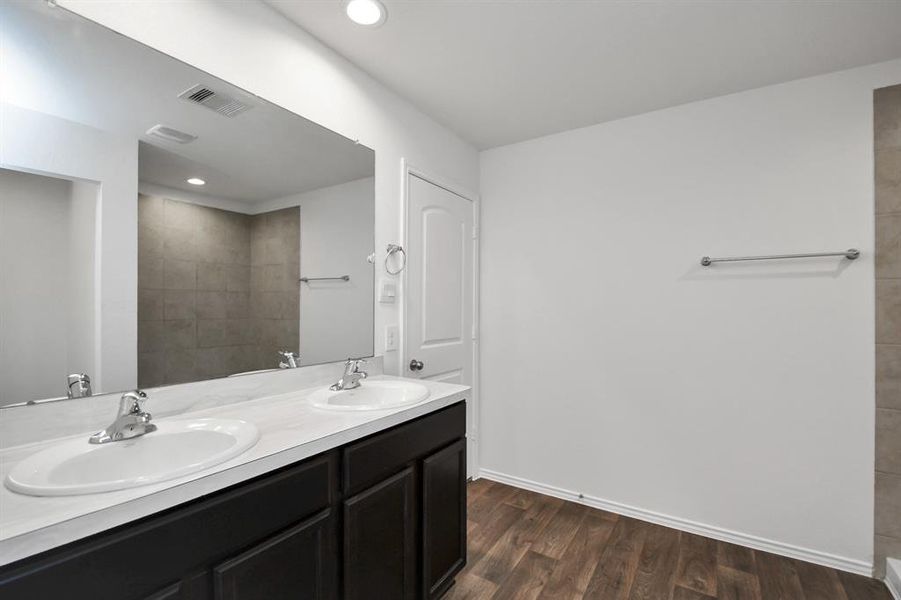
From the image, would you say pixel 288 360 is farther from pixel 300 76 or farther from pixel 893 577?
pixel 893 577

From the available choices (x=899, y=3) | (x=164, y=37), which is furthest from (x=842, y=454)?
(x=164, y=37)

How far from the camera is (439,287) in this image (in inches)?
99.0

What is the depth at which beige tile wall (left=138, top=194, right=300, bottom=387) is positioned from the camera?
128 cm

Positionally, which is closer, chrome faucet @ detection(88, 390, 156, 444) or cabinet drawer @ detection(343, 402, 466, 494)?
chrome faucet @ detection(88, 390, 156, 444)

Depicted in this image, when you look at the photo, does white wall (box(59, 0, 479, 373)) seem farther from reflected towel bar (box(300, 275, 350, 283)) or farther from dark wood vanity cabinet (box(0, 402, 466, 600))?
dark wood vanity cabinet (box(0, 402, 466, 600))

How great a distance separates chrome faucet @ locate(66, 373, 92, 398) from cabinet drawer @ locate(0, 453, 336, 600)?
579 mm

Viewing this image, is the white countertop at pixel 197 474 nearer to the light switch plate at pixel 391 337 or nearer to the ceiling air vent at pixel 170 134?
the light switch plate at pixel 391 337

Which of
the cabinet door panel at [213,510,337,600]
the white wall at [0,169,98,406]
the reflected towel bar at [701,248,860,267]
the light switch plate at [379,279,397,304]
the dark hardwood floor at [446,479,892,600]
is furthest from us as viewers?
the light switch plate at [379,279,397,304]

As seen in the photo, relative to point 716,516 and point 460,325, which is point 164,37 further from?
point 716,516

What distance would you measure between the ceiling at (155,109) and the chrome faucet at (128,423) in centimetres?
69

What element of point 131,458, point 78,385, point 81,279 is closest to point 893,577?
point 131,458

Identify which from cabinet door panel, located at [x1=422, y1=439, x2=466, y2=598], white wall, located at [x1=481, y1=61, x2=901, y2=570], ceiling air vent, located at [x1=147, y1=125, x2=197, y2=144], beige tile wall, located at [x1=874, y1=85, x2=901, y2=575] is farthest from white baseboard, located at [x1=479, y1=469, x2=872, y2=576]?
ceiling air vent, located at [x1=147, y1=125, x2=197, y2=144]

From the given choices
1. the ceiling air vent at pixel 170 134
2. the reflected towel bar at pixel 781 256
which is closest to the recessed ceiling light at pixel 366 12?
the ceiling air vent at pixel 170 134

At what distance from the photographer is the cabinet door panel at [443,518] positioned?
1518 mm
